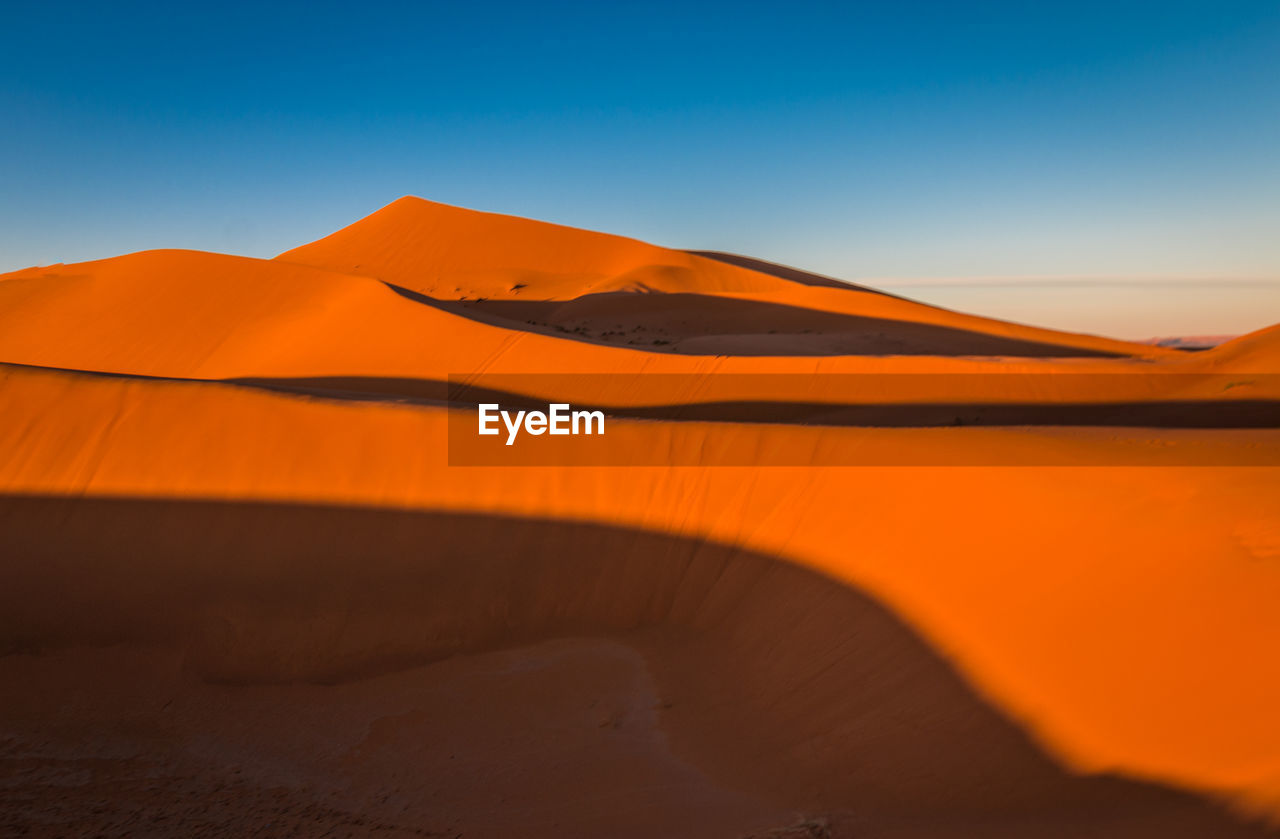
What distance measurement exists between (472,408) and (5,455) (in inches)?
233

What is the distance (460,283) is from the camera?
41.6 meters

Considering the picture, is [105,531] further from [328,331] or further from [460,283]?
[460,283]

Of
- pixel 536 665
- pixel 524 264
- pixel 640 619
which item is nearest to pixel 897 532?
pixel 640 619

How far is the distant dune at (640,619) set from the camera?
13.7ft

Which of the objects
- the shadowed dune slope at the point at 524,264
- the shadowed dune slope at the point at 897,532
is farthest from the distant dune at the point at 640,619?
the shadowed dune slope at the point at 524,264

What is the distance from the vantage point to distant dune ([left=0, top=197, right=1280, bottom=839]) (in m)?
4.17

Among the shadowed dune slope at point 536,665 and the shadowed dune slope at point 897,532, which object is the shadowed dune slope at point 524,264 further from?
the shadowed dune slope at point 536,665

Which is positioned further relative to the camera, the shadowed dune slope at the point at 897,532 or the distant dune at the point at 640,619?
the distant dune at the point at 640,619

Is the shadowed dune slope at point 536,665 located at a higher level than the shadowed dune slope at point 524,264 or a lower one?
lower

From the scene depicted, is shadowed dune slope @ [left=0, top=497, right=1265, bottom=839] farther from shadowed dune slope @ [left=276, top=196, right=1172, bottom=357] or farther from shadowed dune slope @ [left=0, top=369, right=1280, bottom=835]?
shadowed dune slope @ [left=276, top=196, right=1172, bottom=357]

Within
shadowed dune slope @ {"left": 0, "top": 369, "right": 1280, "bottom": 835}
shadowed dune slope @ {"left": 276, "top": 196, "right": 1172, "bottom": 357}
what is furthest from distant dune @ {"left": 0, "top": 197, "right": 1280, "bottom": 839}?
A: shadowed dune slope @ {"left": 276, "top": 196, "right": 1172, "bottom": 357}

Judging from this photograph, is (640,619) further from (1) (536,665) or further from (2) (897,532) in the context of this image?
(2) (897,532)

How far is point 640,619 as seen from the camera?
24.1 feet

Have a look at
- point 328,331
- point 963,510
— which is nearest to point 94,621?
point 963,510
